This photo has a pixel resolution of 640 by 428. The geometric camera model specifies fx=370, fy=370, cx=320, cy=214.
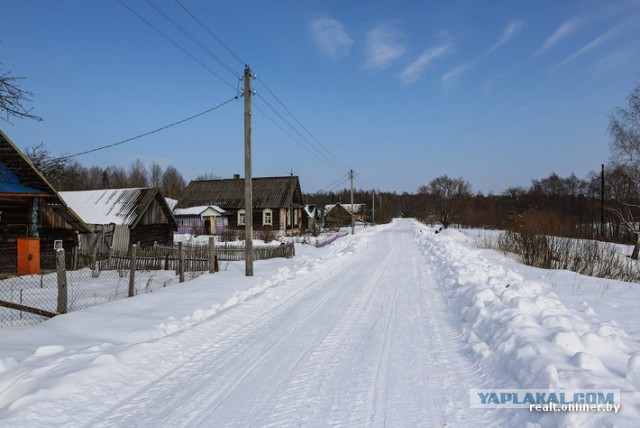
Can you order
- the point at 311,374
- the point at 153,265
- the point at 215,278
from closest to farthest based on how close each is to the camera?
the point at 311,374 → the point at 215,278 → the point at 153,265

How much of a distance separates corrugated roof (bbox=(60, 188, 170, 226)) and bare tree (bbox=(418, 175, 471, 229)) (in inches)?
1704

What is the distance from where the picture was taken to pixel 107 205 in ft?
81.3

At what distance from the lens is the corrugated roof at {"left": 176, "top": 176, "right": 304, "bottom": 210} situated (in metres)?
42.8

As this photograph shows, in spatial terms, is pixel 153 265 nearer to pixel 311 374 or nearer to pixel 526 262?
pixel 311 374

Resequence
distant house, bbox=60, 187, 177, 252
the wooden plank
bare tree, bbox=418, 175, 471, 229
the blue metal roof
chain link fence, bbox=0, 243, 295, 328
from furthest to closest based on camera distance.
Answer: bare tree, bbox=418, 175, 471, 229
distant house, bbox=60, 187, 177, 252
the blue metal roof
chain link fence, bbox=0, 243, 295, 328
the wooden plank

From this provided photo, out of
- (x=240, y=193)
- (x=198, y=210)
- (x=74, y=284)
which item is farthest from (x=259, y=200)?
(x=74, y=284)

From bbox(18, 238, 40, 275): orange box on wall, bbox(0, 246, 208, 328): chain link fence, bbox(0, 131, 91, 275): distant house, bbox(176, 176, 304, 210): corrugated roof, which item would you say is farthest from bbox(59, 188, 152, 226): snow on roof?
bbox(176, 176, 304, 210): corrugated roof

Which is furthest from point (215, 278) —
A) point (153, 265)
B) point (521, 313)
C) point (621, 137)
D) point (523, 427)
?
point (621, 137)

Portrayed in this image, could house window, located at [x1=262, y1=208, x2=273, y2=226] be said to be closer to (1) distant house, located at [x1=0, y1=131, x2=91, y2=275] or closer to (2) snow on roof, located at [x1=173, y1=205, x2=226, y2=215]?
(2) snow on roof, located at [x1=173, y1=205, x2=226, y2=215]

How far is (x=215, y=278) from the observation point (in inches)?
476

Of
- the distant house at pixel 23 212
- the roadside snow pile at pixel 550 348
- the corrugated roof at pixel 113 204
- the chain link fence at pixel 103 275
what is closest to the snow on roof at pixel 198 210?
the corrugated roof at pixel 113 204

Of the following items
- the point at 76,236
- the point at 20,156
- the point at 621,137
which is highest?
the point at 621,137

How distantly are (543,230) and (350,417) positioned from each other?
17.0 meters

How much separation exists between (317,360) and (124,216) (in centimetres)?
2178
